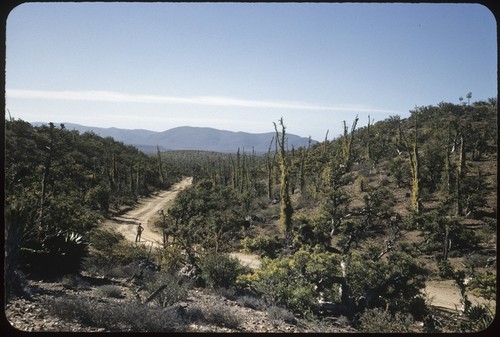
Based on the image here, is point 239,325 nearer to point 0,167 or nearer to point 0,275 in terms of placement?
point 0,275

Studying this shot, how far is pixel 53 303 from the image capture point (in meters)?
4.96

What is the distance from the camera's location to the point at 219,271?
902cm

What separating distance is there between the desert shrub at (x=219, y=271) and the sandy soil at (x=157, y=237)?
202 cm

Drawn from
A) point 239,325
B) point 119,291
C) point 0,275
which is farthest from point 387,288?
point 0,275

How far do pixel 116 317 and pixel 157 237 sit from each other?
592 inches

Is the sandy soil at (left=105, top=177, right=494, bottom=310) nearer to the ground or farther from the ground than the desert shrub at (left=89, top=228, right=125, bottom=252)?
nearer to the ground

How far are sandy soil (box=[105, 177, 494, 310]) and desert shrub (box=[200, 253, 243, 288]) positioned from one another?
202cm

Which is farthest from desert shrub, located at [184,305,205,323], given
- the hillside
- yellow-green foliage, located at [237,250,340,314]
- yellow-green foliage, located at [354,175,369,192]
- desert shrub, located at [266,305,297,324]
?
yellow-green foliage, located at [354,175,369,192]

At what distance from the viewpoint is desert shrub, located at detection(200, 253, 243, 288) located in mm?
8961

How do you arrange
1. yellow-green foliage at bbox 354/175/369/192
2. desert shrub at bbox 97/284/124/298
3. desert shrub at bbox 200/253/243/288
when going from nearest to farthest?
desert shrub at bbox 97/284/124/298, desert shrub at bbox 200/253/243/288, yellow-green foliage at bbox 354/175/369/192

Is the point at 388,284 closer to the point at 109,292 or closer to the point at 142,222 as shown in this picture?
the point at 109,292

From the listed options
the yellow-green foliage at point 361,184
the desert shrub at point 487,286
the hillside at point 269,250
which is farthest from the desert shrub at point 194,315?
the yellow-green foliage at point 361,184

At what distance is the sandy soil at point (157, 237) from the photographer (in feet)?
33.5

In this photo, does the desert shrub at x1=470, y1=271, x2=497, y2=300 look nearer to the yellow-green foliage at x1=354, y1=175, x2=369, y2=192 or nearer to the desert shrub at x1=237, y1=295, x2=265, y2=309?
the desert shrub at x1=237, y1=295, x2=265, y2=309
